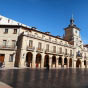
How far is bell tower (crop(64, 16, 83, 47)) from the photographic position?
4414 centimetres

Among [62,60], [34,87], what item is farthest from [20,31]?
[34,87]

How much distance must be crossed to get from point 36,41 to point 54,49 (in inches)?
314

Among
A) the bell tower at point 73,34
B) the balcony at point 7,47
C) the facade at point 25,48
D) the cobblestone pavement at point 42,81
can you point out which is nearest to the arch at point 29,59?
the facade at point 25,48

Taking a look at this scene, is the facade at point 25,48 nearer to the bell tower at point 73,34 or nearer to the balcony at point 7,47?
the balcony at point 7,47

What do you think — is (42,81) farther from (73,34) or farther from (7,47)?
(73,34)

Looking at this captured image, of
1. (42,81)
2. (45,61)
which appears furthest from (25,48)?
(42,81)

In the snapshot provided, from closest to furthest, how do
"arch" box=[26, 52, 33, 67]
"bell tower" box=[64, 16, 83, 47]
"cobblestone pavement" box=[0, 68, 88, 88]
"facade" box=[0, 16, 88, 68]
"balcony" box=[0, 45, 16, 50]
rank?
"cobblestone pavement" box=[0, 68, 88, 88]
"facade" box=[0, 16, 88, 68]
"balcony" box=[0, 45, 16, 50]
"arch" box=[26, 52, 33, 67]
"bell tower" box=[64, 16, 83, 47]

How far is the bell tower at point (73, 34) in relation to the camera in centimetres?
4414

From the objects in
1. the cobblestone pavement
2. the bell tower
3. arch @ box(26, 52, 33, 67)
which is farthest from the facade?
the cobblestone pavement

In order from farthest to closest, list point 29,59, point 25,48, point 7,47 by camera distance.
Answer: point 29,59 → point 7,47 → point 25,48

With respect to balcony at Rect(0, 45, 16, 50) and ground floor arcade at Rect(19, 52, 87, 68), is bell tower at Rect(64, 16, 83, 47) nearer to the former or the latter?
ground floor arcade at Rect(19, 52, 87, 68)

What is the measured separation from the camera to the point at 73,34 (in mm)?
45719

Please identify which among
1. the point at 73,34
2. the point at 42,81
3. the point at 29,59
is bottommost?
the point at 42,81

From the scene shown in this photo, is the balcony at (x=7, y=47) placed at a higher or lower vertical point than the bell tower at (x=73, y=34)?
lower
